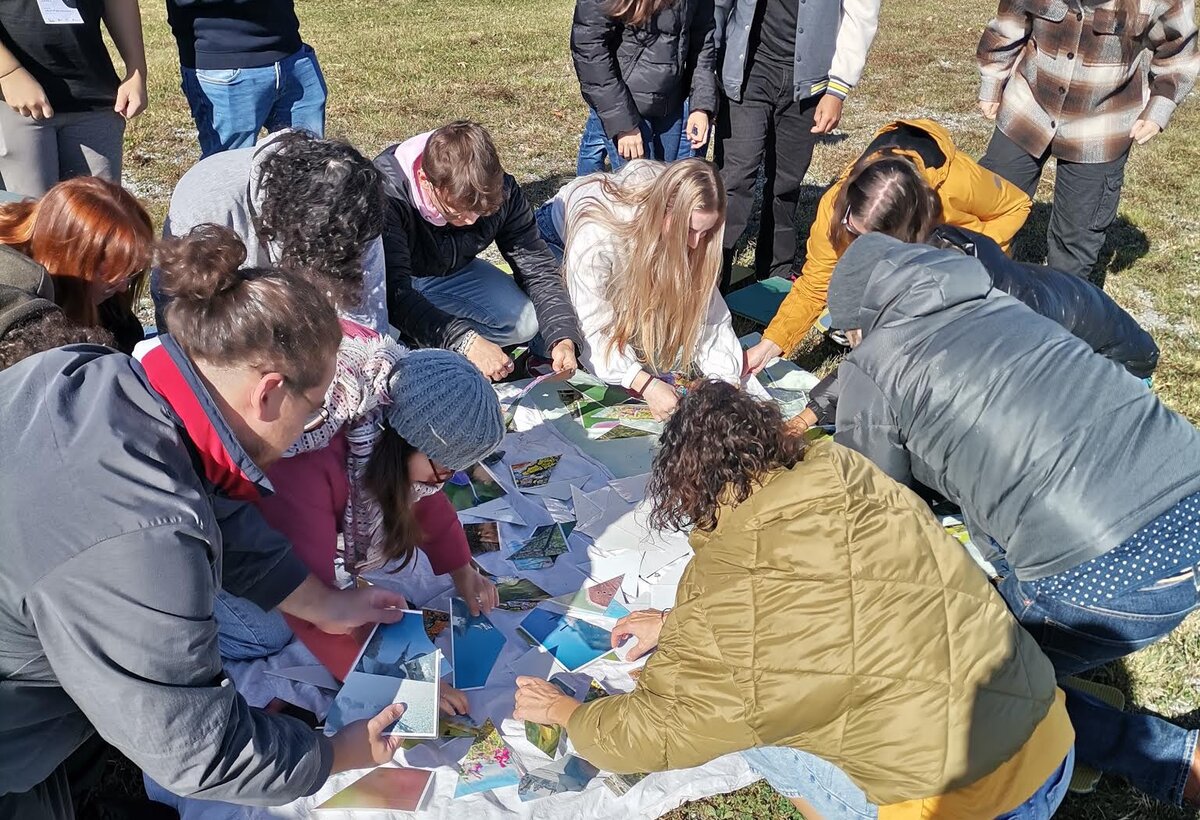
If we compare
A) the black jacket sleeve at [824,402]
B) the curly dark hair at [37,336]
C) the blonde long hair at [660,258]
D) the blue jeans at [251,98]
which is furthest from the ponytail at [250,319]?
the blue jeans at [251,98]

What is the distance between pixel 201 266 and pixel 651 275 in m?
1.81

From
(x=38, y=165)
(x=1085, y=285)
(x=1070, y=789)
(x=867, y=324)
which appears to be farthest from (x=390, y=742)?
(x=38, y=165)

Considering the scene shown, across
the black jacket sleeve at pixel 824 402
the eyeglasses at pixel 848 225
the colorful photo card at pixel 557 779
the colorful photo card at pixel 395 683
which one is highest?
the eyeglasses at pixel 848 225

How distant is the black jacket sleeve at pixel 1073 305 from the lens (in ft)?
8.57

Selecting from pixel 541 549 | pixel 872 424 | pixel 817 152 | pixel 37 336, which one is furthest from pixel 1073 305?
pixel 817 152

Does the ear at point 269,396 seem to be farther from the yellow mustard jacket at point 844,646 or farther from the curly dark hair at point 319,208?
the curly dark hair at point 319,208

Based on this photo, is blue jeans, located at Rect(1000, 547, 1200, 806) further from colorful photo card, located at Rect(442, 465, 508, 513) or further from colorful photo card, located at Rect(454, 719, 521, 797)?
colorful photo card, located at Rect(442, 465, 508, 513)

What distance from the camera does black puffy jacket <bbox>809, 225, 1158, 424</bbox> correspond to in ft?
8.59

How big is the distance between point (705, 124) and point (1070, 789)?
10.1 feet

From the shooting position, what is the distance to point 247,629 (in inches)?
86.2

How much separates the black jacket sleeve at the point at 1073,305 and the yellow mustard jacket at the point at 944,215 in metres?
0.75

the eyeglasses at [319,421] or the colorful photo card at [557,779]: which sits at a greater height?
the eyeglasses at [319,421]

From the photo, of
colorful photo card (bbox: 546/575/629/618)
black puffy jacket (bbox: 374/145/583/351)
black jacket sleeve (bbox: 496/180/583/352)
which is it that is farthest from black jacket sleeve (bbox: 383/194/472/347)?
colorful photo card (bbox: 546/575/629/618)

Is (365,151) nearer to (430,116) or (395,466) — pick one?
(430,116)
